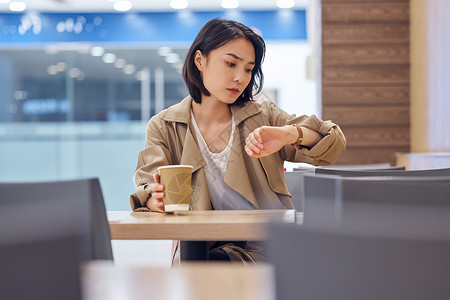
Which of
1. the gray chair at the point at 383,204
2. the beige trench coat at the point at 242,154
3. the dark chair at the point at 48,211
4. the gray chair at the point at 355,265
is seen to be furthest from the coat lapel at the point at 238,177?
the gray chair at the point at 355,265

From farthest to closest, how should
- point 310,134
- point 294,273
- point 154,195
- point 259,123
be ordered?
point 259,123 < point 310,134 < point 154,195 < point 294,273

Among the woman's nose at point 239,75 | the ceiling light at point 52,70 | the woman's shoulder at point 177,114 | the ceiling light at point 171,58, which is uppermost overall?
the ceiling light at point 171,58

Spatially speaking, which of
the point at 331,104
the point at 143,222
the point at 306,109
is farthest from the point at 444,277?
the point at 306,109

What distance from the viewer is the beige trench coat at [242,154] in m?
1.88

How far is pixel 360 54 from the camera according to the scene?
205 inches

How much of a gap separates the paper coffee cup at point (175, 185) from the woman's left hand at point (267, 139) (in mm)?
222

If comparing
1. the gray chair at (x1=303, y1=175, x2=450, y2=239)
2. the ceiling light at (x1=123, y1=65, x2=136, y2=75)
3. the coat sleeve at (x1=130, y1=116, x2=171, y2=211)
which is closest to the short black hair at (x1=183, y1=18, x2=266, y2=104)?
the coat sleeve at (x1=130, y1=116, x2=171, y2=211)

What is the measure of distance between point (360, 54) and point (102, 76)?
15.2 feet

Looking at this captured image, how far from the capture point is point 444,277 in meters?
0.53

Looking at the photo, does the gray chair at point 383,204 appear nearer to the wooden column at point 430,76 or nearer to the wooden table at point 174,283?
the wooden table at point 174,283

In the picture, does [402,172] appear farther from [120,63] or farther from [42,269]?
[120,63]

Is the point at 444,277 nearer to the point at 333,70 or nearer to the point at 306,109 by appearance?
the point at 333,70

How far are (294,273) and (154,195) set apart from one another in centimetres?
107

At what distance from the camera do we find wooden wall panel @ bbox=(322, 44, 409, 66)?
17.1ft
